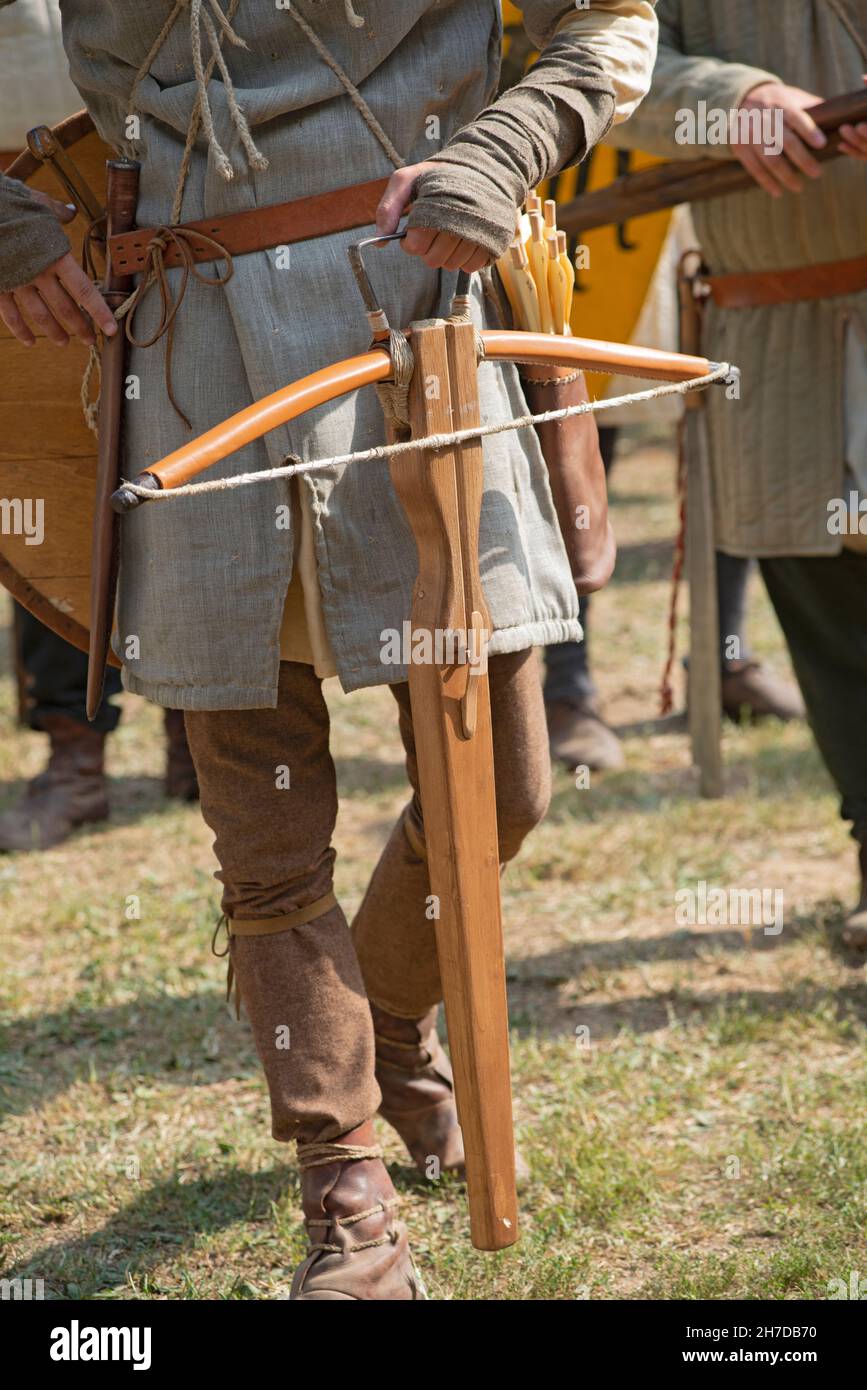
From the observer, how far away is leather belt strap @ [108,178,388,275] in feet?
6.56

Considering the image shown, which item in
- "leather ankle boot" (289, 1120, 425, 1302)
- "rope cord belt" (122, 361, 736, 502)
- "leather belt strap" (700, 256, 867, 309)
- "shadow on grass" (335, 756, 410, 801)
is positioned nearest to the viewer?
"rope cord belt" (122, 361, 736, 502)

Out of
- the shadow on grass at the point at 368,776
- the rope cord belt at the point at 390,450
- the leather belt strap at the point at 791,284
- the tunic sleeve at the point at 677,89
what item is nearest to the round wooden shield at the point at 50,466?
the rope cord belt at the point at 390,450

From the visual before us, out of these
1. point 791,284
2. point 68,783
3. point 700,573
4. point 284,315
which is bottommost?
point 68,783

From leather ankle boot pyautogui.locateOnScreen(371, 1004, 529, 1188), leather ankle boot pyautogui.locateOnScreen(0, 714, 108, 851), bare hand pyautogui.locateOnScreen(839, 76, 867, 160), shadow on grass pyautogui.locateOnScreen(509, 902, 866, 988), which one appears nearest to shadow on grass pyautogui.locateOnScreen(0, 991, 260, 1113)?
leather ankle boot pyautogui.locateOnScreen(371, 1004, 529, 1188)

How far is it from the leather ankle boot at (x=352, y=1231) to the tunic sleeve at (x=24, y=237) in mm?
1186

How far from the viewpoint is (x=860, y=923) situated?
325 centimetres

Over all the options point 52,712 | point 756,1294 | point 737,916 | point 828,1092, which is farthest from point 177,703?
point 52,712

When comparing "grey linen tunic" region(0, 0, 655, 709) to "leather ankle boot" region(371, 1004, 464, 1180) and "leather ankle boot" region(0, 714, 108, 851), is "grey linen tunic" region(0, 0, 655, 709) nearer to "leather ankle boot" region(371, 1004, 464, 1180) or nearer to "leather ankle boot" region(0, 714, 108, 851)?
"leather ankle boot" region(371, 1004, 464, 1180)

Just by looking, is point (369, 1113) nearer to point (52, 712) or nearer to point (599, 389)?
point (52, 712)

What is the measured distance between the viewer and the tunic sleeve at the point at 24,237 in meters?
1.97

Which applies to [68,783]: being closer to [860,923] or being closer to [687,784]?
[687,784]

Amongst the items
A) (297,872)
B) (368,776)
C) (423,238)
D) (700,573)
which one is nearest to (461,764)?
(297,872)

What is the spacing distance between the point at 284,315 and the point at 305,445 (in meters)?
0.16

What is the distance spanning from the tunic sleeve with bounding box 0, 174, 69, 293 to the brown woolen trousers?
22.9 inches
